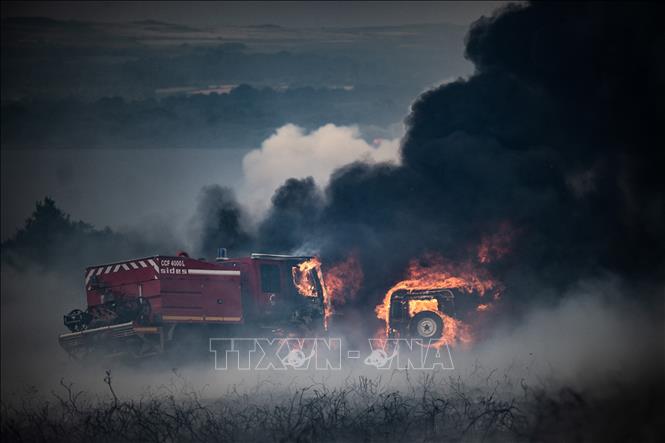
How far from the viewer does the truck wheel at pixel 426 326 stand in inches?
1316

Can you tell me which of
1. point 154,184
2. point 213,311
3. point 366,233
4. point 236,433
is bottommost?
point 236,433

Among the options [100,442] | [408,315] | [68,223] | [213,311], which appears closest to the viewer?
[100,442]

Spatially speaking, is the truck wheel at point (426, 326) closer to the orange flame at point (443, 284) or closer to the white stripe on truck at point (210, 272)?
the orange flame at point (443, 284)

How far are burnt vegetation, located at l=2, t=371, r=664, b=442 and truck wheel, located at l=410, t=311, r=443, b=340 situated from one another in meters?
3.73

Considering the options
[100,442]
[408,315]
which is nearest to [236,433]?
[100,442]

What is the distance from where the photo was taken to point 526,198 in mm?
35844

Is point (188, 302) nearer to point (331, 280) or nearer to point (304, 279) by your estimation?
point (304, 279)

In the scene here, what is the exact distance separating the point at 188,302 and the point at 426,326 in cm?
871

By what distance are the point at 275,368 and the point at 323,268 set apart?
184 inches

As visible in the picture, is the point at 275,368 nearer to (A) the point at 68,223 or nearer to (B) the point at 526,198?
(B) the point at 526,198

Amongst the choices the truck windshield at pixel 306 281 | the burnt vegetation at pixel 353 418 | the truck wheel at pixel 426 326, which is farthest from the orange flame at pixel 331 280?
the burnt vegetation at pixel 353 418

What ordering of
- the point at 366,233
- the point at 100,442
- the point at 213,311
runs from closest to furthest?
the point at 100,442 < the point at 213,311 < the point at 366,233

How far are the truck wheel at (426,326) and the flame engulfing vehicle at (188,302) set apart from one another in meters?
3.36

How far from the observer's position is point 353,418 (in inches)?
1032
